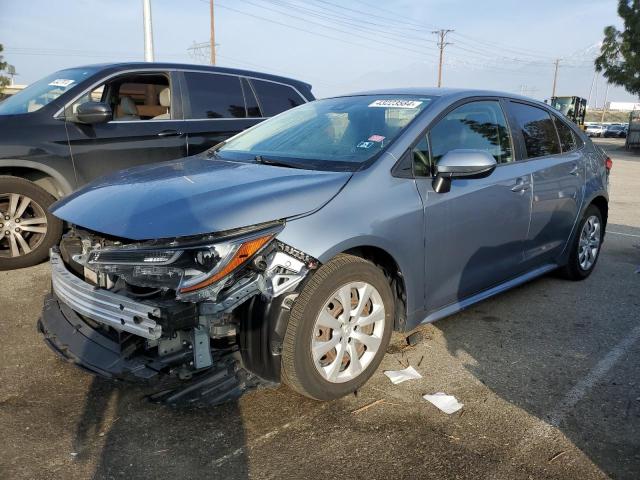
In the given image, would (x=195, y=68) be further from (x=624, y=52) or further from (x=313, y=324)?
(x=624, y=52)

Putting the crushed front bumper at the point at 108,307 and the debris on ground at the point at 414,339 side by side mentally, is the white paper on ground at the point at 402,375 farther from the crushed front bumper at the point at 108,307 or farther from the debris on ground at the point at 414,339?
the crushed front bumper at the point at 108,307

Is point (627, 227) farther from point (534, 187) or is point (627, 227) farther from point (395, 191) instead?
point (395, 191)

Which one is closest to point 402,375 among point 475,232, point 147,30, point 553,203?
point 475,232

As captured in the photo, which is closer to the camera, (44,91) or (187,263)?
(187,263)

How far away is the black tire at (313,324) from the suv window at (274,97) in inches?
150

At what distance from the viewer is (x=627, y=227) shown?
26.0ft

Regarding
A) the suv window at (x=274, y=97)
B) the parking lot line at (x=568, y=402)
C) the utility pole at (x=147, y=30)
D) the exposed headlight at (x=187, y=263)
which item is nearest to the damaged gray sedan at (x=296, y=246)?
the exposed headlight at (x=187, y=263)

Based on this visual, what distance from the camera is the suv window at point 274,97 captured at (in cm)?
622

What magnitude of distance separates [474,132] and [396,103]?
596 mm

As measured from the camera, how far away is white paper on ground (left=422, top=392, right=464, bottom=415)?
2.86m

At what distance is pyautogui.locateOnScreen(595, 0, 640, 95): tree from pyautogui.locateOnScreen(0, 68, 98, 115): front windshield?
31.5m

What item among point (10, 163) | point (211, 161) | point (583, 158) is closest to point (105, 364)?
point (211, 161)

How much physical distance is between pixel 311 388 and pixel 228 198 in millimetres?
1024

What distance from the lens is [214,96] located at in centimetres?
585
